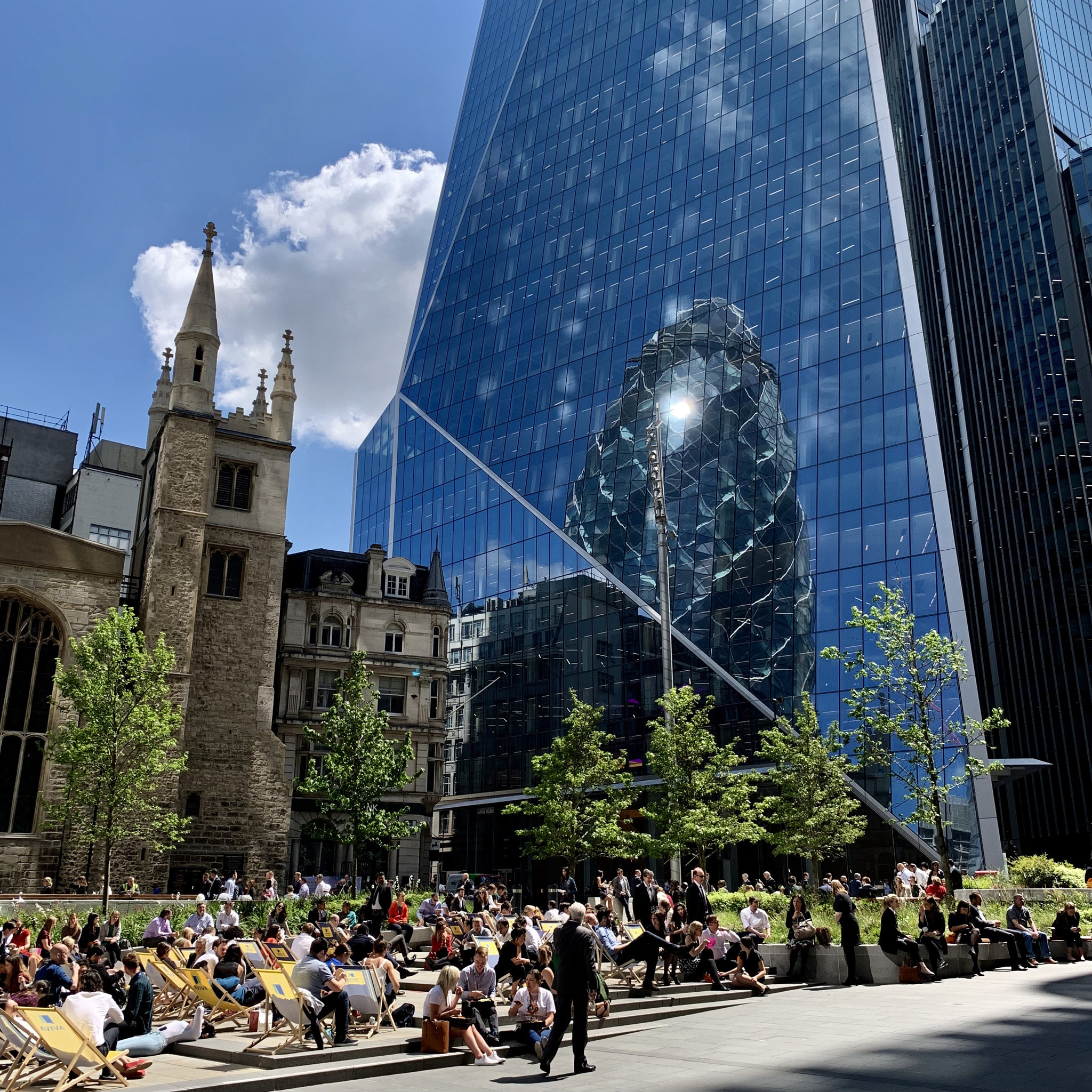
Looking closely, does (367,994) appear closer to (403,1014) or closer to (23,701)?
(403,1014)

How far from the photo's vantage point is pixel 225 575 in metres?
40.3

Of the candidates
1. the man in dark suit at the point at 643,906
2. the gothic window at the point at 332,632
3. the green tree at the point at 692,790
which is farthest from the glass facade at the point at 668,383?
the man in dark suit at the point at 643,906

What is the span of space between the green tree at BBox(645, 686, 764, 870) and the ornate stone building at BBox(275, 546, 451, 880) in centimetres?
1586

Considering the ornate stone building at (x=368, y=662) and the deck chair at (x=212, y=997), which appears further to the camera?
the ornate stone building at (x=368, y=662)

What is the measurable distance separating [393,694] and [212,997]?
37.2 meters

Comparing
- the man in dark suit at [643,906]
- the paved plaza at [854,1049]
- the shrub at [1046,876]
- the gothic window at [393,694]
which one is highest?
the gothic window at [393,694]

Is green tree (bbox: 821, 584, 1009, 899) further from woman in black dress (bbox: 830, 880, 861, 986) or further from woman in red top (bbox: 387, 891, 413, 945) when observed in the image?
woman in red top (bbox: 387, 891, 413, 945)

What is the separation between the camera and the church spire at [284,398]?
4381 cm

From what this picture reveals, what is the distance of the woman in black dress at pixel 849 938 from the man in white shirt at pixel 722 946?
191cm

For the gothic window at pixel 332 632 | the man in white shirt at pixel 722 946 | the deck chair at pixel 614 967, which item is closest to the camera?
the deck chair at pixel 614 967

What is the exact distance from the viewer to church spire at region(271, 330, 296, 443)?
144ft

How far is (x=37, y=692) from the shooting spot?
3416 cm

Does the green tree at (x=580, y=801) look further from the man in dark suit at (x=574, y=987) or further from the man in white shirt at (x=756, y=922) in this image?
the man in dark suit at (x=574, y=987)

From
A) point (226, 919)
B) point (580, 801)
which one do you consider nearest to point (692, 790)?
point (580, 801)
